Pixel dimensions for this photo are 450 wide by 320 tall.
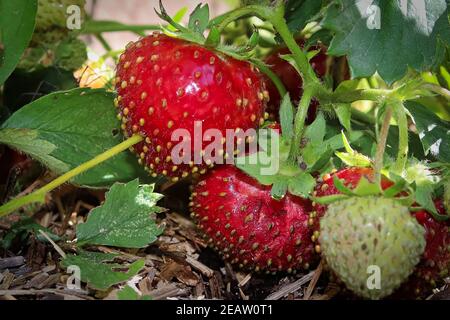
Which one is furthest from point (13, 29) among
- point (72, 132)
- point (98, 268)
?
point (98, 268)

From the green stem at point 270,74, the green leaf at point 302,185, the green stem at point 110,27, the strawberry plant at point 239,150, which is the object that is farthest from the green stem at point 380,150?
the green stem at point 110,27

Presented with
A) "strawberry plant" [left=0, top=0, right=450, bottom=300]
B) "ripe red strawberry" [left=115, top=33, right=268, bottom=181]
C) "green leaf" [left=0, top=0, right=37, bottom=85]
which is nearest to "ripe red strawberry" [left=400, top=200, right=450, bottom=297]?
"strawberry plant" [left=0, top=0, right=450, bottom=300]

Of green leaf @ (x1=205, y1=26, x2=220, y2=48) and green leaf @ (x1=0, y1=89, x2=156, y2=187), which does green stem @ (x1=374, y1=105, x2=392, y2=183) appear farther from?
green leaf @ (x1=0, y1=89, x2=156, y2=187)

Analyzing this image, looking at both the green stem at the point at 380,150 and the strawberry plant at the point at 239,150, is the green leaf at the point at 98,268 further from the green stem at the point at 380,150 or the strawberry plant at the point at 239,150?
the green stem at the point at 380,150

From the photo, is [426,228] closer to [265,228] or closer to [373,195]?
[373,195]

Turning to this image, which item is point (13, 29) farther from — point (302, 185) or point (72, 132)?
point (302, 185)
